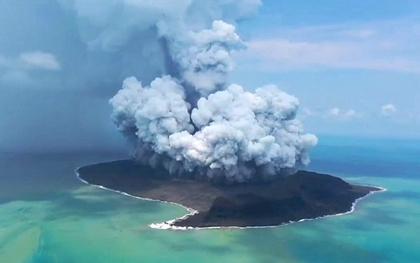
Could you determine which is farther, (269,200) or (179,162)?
(179,162)

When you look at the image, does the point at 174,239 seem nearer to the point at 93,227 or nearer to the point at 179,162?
the point at 93,227

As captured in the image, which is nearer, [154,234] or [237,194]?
[154,234]

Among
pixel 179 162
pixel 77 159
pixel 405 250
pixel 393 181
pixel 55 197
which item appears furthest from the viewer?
pixel 77 159

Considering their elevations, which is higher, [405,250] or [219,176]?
[219,176]

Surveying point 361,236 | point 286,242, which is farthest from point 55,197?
point 361,236

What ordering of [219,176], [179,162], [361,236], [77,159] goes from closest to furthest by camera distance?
[361,236]
[219,176]
[179,162]
[77,159]
